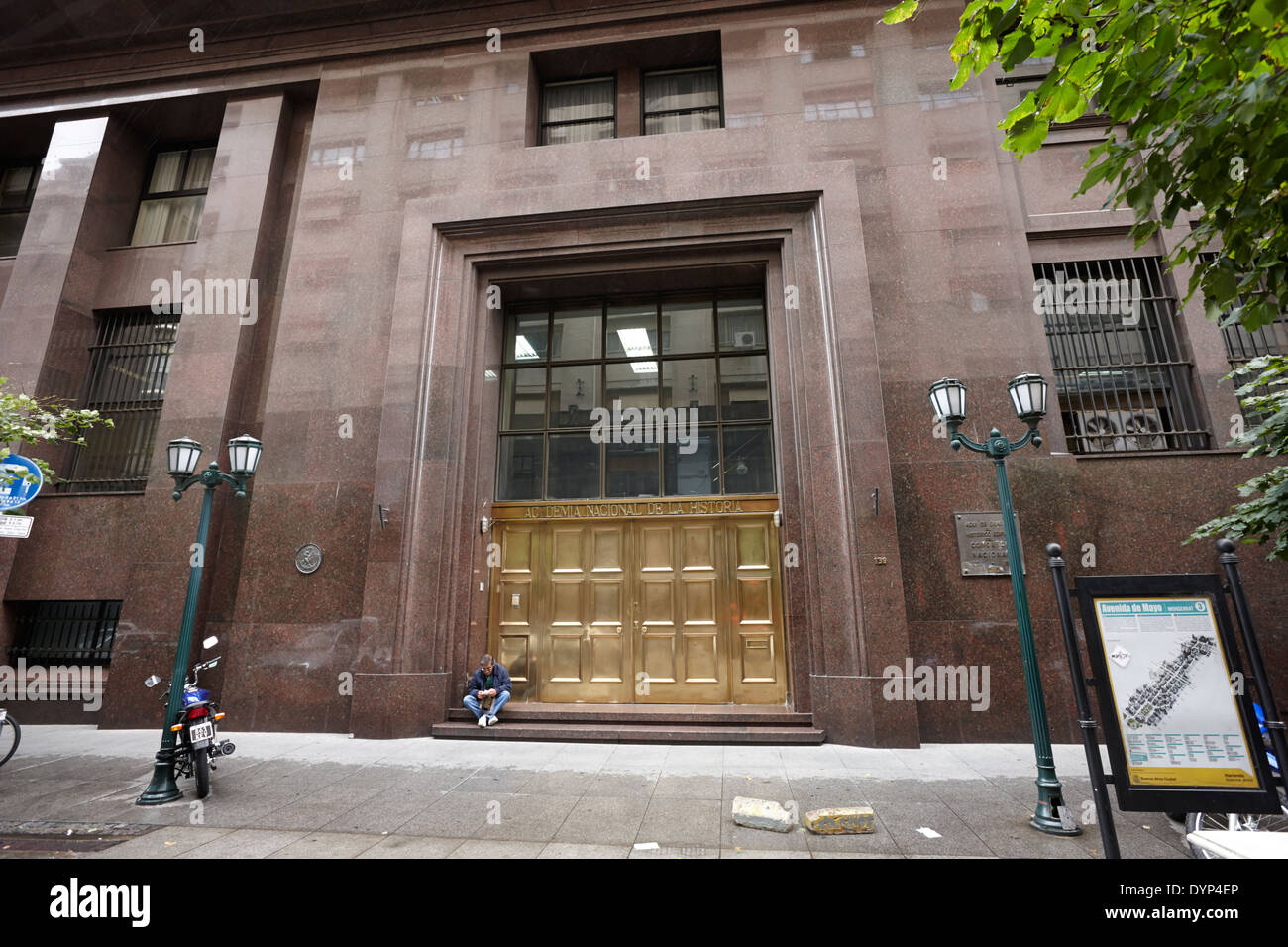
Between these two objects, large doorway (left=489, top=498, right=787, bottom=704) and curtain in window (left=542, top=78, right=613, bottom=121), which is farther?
curtain in window (left=542, top=78, right=613, bottom=121)

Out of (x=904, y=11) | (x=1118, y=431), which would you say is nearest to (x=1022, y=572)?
(x=904, y=11)

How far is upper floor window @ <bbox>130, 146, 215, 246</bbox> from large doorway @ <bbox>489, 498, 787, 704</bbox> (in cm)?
1043

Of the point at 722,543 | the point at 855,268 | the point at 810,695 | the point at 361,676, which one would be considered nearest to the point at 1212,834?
the point at 810,695

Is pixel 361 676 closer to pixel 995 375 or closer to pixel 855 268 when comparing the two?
pixel 855 268

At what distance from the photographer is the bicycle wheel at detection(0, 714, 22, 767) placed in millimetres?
7695

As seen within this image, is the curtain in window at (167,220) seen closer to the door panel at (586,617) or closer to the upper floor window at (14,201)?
the upper floor window at (14,201)

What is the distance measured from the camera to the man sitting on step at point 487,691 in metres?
9.22

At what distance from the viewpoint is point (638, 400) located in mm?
11297

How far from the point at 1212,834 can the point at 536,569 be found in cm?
901

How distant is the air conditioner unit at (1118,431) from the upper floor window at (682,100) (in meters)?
9.06

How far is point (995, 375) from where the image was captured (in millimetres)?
9586

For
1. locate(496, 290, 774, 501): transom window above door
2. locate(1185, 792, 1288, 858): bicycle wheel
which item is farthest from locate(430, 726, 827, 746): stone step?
locate(1185, 792, 1288, 858): bicycle wheel

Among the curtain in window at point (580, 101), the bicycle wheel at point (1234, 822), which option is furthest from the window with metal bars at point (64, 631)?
the bicycle wheel at point (1234, 822)

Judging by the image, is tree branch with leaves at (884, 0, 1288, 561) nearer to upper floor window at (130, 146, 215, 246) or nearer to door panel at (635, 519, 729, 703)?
door panel at (635, 519, 729, 703)
